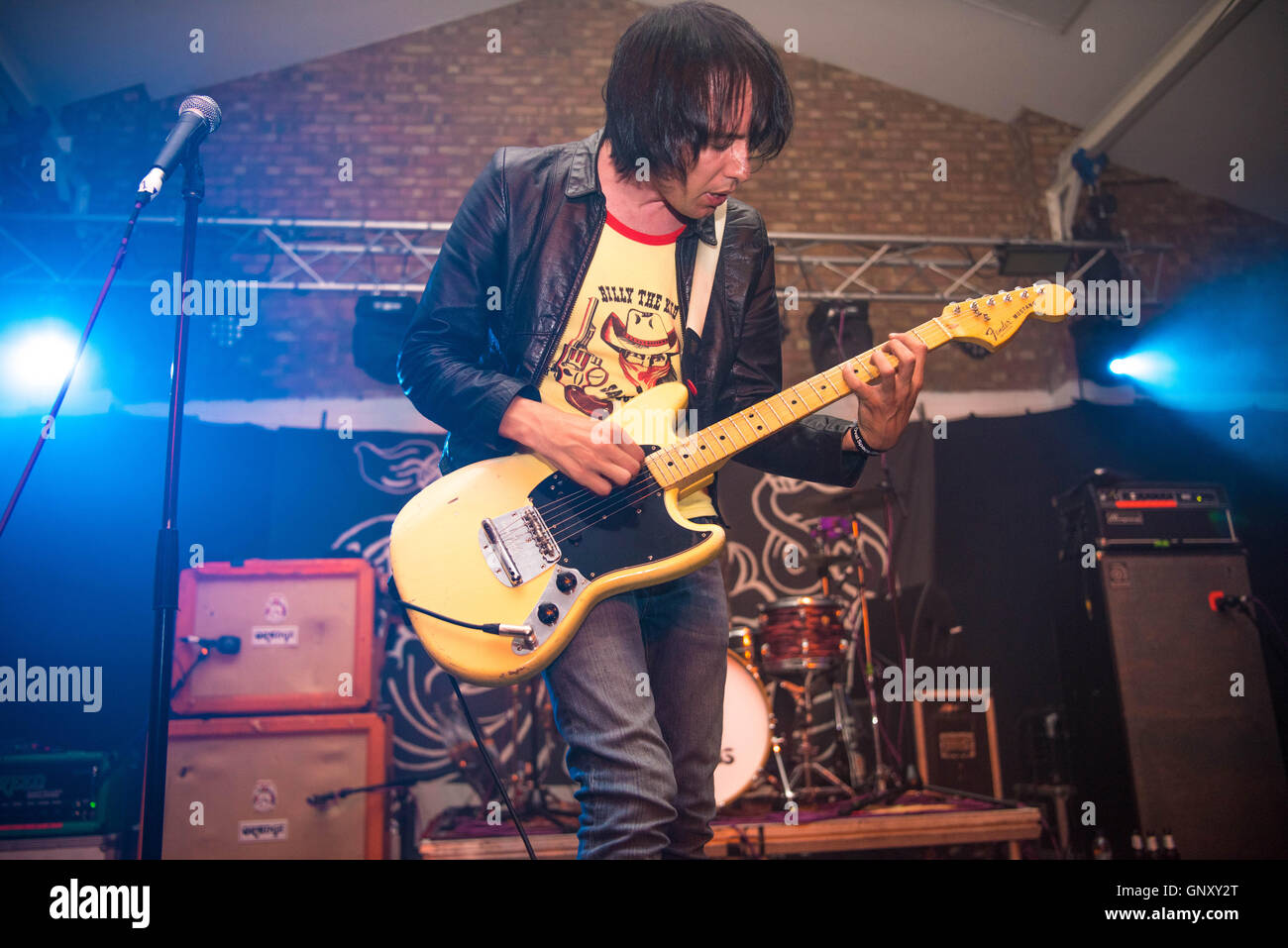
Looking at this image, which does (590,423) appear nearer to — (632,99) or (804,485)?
(632,99)

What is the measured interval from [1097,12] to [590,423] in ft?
19.6

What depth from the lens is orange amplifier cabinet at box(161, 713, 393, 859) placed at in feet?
12.9

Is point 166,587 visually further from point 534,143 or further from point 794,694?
point 534,143

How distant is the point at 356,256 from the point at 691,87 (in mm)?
5272

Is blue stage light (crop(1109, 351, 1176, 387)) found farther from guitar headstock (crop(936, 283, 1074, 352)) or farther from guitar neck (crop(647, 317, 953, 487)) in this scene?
guitar neck (crop(647, 317, 953, 487))

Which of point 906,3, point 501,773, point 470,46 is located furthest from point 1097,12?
point 501,773

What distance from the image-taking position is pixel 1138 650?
445 cm

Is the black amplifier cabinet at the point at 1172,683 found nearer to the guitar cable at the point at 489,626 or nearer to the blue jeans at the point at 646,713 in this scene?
the blue jeans at the point at 646,713

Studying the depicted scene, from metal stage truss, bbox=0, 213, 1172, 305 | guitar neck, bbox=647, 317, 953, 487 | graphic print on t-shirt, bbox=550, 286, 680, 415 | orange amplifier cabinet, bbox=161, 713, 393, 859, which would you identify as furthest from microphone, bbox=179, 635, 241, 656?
guitar neck, bbox=647, 317, 953, 487

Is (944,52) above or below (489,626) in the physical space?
above

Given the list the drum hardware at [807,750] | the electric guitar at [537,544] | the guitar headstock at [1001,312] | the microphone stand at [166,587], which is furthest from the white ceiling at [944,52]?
the electric guitar at [537,544]

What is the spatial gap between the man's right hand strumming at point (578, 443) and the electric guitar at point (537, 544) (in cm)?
6

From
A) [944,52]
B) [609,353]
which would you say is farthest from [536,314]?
[944,52]

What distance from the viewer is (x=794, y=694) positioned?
18.4ft
